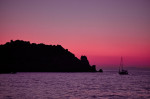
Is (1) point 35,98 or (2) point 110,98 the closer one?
(1) point 35,98

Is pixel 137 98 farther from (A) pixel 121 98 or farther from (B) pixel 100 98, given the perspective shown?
(B) pixel 100 98

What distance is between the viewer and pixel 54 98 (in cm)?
3422

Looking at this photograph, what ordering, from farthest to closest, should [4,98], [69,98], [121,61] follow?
1. [121,61]
2. [69,98]
3. [4,98]

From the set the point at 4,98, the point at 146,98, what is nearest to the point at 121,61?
the point at 146,98

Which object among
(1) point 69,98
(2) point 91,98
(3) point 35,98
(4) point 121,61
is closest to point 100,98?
(2) point 91,98

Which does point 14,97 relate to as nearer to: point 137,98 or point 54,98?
point 54,98

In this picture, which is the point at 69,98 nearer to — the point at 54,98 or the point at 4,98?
the point at 54,98

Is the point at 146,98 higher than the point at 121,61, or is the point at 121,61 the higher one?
the point at 121,61

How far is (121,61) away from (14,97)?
118063mm

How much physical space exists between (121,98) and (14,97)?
1629cm

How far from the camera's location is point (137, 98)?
36.3 m

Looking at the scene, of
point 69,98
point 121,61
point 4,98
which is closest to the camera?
point 4,98

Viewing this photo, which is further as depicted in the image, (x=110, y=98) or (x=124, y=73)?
(x=124, y=73)

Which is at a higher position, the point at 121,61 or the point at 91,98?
the point at 121,61
